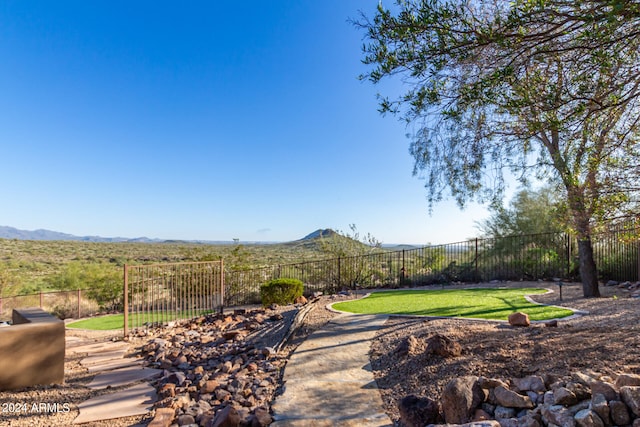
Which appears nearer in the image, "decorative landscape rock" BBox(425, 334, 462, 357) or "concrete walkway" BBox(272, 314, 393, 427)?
"concrete walkway" BBox(272, 314, 393, 427)

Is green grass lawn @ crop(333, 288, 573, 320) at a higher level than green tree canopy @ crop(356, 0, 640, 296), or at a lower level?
lower

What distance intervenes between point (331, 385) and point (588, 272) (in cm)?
744

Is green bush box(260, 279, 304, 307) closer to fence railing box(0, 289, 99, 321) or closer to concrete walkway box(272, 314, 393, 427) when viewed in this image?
concrete walkway box(272, 314, 393, 427)

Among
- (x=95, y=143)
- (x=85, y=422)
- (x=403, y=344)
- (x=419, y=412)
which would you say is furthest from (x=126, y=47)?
(x=419, y=412)

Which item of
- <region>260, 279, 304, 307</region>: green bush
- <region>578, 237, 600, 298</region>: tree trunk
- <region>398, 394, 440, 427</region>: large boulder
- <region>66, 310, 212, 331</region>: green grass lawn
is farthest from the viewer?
<region>260, 279, 304, 307</region>: green bush

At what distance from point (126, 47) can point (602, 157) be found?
13.1m

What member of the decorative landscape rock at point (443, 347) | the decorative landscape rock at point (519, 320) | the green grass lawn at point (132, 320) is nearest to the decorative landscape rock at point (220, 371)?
the green grass lawn at point (132, 320)

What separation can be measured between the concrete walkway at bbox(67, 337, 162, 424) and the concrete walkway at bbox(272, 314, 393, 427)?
1.71 m

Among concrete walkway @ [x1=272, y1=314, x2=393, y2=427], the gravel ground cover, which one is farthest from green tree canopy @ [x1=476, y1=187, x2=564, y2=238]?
concrete walkway @ [x1=272, y1=314, x2=393, y2=427]

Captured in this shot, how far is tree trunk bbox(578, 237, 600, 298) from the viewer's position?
7.64 m

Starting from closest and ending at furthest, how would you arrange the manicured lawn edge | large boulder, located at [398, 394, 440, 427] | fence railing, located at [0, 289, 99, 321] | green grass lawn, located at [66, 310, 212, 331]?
large boulder, located at [398, 394, 440, 427] < the manicured lawn edge < green grass lawn, located at [66, 310, 212, 331] < fence railing, located at [0, 289, 99, 321]

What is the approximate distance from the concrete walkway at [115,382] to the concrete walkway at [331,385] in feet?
5.62

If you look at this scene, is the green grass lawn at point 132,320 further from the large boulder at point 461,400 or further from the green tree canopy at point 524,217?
the green tree canopy at point 524,217

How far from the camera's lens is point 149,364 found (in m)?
5.39
